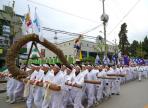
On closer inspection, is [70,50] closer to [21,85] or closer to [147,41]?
[147,41]

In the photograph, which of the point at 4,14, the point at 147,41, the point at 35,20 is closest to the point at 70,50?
the point at 4,14

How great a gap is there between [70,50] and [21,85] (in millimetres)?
49881

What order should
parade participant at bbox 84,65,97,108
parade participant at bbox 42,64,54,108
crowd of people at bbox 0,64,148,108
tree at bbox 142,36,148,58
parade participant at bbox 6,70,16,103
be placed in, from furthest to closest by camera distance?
tree at bbox 142,36,148,58, parade participant at bbox 6,70,16,103, parade participant at bbox 84,65,97,108, crowd of people at bbox 0,64,148,108, parade participant at bbox 42,64,54,108

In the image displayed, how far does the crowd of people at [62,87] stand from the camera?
26.9ft

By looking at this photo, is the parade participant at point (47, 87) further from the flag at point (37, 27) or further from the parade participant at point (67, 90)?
the flag at point (37, 27)

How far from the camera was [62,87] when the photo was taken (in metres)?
8.22

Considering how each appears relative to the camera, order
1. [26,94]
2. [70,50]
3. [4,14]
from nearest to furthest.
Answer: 1. [26,94]
2. [4,14]
3. [70,50]

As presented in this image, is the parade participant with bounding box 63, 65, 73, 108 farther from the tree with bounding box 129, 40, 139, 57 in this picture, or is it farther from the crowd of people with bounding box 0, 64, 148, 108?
the tree with bounding box 129, 40, 139, 57

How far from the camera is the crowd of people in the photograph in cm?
820

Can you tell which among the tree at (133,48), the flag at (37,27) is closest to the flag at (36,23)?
the flag at (37,27)

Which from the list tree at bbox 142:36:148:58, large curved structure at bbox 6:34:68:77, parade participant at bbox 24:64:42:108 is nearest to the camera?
parade participant at bbox 24:64:42:108

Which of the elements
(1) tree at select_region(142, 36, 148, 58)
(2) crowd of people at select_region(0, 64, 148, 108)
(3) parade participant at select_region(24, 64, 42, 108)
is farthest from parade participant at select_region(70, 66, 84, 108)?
(1) tree at select_region(142, 36, 148, 58)

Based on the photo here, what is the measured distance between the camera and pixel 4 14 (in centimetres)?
4200

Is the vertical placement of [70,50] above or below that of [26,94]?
above
